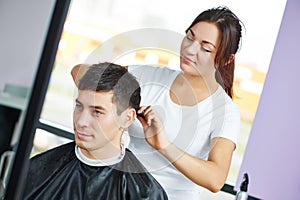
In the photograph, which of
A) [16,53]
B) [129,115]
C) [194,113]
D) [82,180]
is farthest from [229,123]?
[16,53]

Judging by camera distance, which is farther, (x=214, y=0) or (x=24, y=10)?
(x=24, y=10)

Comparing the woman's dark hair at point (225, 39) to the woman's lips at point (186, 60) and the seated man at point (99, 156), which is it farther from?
the seated man at point (99, 156)

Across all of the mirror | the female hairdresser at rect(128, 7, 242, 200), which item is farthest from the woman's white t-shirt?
the mirror

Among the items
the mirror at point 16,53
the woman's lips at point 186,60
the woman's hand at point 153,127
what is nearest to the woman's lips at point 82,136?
the woman's hand at point 153,127

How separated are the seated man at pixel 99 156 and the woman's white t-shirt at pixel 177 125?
0.05ft

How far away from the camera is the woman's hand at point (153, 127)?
2.85ft

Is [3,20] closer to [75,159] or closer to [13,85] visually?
[13,85]

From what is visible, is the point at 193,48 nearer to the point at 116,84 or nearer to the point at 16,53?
the point at 116,84

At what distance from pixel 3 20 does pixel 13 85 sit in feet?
0.80

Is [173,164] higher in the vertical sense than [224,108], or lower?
lower

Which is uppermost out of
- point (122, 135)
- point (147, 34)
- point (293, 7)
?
point (293, 7)

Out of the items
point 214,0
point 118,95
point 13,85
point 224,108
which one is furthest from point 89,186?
point 13,85

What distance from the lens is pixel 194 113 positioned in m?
0.87

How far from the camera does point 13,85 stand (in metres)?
1.88
